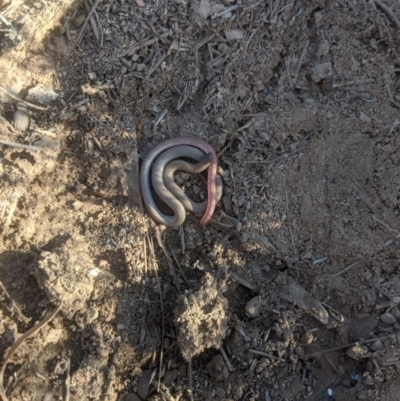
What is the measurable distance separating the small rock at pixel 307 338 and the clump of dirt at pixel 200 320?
0.78 m

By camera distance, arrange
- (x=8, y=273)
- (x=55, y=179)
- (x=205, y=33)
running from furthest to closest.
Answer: (x=205, y=33) → (x=55, y=179) → (x=8, y=273)

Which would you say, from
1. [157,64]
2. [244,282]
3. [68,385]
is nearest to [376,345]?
[244,282]

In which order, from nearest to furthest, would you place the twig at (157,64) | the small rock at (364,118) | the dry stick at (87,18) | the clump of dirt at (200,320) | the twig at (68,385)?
the twig at (68,385)
the clump of dirt at (200,320)
the dry stick at (87,18)
the twig at (157,64)
the small rock at (364,118)

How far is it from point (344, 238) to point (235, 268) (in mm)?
1155

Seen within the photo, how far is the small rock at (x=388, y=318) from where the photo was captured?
4.18 meters

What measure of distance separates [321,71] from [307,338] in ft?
9.43

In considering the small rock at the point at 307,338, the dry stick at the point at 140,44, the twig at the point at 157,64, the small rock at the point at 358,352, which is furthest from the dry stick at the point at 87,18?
the small rock at the point at 358,352

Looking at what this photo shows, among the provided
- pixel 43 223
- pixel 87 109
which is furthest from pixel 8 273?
pixel 87 109

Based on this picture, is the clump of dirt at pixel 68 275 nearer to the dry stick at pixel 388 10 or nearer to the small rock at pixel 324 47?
the small rock at pixel 324 47

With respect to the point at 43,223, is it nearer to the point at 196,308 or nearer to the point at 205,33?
the point at 196,308

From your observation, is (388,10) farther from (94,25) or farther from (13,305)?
(13,305)

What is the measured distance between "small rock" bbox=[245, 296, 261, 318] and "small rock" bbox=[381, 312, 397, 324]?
1219mm

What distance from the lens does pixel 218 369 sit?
4047 millimetres

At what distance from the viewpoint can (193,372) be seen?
162 inches
